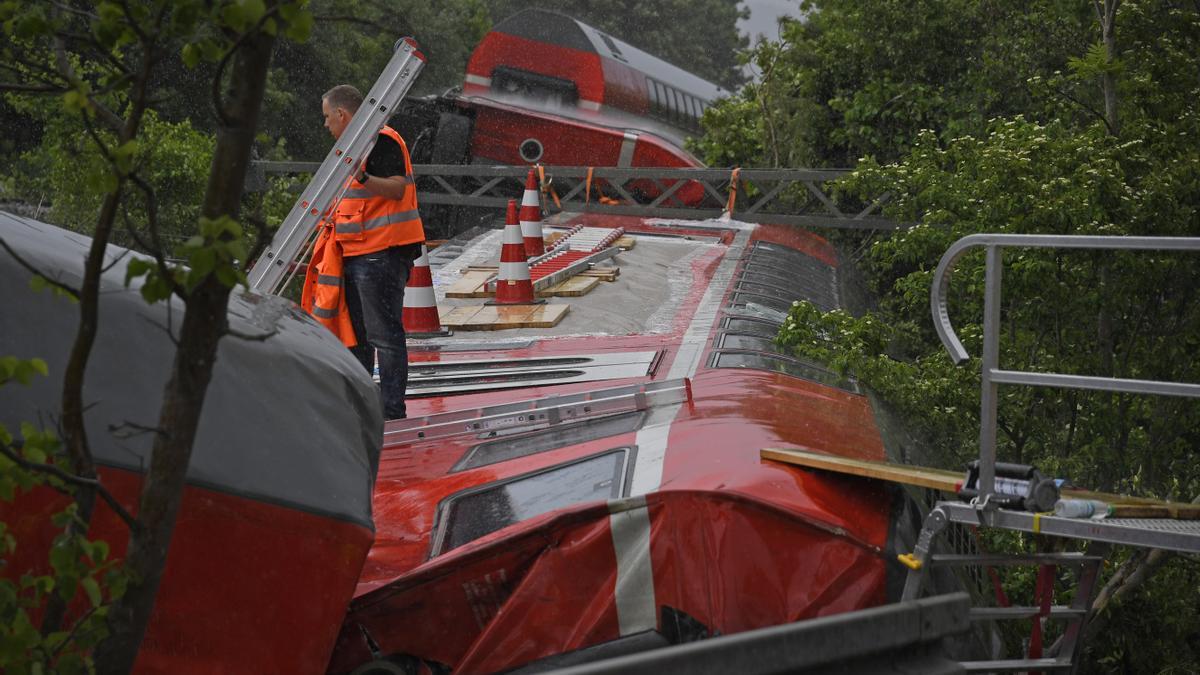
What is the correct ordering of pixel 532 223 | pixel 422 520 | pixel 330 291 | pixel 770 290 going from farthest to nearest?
1. pixel 532 223
2. pixel 770 290
3. pixel 330 291
4. pixel 422 520

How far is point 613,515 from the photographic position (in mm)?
3580

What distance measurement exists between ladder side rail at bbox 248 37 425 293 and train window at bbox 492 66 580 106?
501 inches

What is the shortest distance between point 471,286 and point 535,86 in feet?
34.3

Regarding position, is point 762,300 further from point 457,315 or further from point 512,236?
point 457,315

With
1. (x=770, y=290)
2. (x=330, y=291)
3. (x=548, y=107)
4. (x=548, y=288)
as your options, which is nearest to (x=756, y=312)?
(x=770, y=290)

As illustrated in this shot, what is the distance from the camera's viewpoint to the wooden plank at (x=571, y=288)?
8883mm

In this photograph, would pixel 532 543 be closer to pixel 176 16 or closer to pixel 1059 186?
pixel 176 16

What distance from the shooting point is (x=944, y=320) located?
12.4ft

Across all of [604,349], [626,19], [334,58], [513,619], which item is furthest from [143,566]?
[626,19]

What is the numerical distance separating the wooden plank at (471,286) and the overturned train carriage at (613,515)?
2.21 metres

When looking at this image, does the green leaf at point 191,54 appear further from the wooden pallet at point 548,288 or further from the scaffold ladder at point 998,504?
the wooden pallet at point 548,288

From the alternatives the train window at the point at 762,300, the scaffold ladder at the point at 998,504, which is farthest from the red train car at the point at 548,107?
the scaffold ladder at the point at 998,504

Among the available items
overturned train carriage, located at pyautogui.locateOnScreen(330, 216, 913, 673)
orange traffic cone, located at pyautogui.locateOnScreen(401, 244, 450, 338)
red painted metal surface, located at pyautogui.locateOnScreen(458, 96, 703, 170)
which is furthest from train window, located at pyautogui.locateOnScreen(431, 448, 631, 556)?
red painted metal surface, located at pyautogui.locateOnScreen(458, 96, 703, 170)

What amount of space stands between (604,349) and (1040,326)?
2414mm
